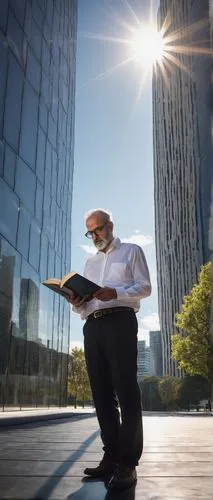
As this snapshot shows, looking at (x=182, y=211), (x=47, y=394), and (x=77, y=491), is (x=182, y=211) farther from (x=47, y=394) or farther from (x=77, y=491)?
(x=77, y=491)

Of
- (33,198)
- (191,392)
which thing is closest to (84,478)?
(33,198)

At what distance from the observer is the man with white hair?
113 inches

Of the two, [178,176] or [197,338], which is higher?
[178,176]

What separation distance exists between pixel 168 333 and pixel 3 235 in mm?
82474

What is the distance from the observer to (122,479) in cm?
258

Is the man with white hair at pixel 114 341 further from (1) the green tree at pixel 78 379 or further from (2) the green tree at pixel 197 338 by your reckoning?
(1) the green tree at pixel 78 379

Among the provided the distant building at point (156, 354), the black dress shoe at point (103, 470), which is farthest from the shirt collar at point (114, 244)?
the distant building at point (156, 354)

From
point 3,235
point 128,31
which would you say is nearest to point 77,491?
point 3,235

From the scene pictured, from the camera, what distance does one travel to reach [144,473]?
3139 mm

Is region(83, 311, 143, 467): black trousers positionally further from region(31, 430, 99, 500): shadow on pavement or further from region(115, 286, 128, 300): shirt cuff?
region(31, 430, 99, 500): shadow on pavement

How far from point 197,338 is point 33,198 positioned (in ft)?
42.0

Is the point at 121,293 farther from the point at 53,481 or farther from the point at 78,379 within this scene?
the point at 78,379

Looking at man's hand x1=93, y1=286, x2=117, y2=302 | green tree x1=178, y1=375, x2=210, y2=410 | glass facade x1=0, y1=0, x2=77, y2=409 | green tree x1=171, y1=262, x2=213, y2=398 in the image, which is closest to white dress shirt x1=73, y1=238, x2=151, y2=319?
man's hand x1=93, y1=286, x2=117, y2=302

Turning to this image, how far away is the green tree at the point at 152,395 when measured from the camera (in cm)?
9319
